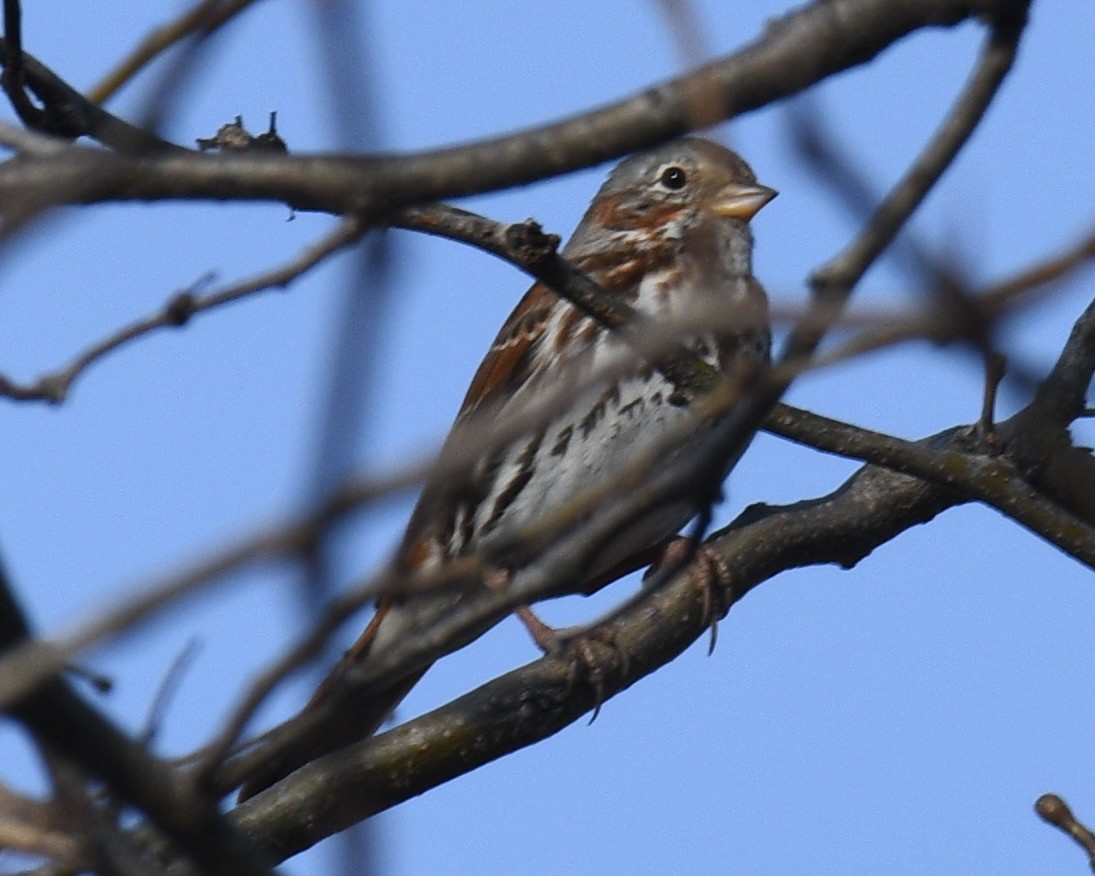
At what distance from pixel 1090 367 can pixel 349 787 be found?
79.2 inches

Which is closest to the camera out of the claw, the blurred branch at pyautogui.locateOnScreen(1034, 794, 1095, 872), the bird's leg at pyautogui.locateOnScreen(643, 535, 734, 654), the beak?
the blurred branch at pyautogui.locateOnScreen(1034, 794, 1095, 872)

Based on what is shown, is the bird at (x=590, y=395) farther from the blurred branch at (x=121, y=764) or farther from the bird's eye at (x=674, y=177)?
the blurred branch at (x=121, y=764)

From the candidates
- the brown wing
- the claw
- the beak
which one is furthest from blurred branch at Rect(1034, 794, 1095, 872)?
the beak

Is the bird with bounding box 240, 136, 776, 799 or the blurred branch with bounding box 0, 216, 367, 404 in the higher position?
the bird with bounding box 240, 136, 776, 799

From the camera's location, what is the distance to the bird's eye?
729 centimetres

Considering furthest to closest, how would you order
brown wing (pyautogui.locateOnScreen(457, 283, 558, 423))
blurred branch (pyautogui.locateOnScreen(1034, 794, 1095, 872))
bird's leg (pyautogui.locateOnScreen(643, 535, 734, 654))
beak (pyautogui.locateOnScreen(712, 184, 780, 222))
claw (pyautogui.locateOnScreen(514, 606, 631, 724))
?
1. beak (pyautogui.locateOnScreen(712, 184, 780, 222))
2. brown wing (pyautogui.locateOnScreen(457, 283, 558, 423))
3. bird's leg (pyautogui.locateOnScreen(643, 535, 734, 654))
4. claw (pyautogui.locateOnScreen(514, 606, 631, 724))
5. blurred branch (pyautogui.locateOnScreen(1034, 794, 1095, 872))

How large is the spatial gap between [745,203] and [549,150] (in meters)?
4.81

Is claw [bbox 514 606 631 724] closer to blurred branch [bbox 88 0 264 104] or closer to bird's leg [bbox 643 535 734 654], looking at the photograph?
bird's leg [bbox 643 535 734 654]

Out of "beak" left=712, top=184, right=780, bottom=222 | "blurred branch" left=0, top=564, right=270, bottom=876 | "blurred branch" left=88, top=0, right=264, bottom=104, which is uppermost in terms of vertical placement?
"beak" left=712, top=184, right=780, bottom=222

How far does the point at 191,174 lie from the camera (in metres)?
2.00

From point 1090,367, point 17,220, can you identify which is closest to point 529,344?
point 1090,367

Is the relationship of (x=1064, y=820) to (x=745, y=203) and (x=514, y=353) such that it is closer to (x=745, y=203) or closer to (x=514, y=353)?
(x=514, y=353)

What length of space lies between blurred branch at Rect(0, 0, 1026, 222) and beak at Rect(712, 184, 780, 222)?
180 inches

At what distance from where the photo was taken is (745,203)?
682 centimetres
